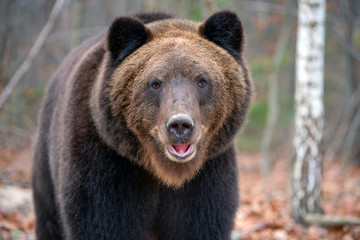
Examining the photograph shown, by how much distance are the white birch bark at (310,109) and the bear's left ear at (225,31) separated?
2.96 meters

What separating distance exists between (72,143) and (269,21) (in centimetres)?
1611

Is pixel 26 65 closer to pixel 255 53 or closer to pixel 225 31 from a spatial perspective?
pixel 225 31

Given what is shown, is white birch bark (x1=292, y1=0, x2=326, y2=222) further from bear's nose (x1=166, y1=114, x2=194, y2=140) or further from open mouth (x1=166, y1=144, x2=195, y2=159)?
bear's nose (x1=166, y1=114, x2=194, y2=140)

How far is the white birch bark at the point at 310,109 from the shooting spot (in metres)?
6.80

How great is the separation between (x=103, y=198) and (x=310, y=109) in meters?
4.17

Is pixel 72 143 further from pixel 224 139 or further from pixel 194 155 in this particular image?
pixel 224 139

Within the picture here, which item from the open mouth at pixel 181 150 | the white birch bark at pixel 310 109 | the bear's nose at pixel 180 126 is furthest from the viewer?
the white birch bark at pixel 310 109

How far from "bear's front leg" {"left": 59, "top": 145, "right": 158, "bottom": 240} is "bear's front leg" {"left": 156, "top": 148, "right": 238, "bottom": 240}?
28 centimetres

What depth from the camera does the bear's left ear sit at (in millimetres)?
4129

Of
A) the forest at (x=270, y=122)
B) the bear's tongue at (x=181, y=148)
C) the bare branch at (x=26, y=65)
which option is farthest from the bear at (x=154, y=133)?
the bare branch at (x=26, y=65)

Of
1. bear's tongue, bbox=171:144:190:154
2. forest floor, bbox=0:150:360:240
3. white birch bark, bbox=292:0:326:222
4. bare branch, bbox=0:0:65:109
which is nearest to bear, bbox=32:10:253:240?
bear's tongue, bbox=171:144:190:154

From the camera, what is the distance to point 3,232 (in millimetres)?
5895

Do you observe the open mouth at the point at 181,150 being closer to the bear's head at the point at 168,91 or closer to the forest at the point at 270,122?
the bear's head at the point at 168,91

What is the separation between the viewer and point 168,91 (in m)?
3.78
